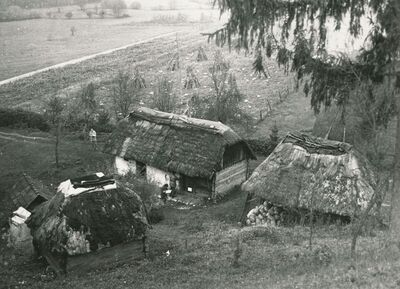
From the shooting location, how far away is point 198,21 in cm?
6662

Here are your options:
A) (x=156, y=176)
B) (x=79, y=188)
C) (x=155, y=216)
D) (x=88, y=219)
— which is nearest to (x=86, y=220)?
(x=88, y=219)

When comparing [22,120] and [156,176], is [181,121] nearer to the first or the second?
[156,176]

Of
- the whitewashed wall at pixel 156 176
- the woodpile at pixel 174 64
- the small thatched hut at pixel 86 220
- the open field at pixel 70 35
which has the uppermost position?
the open field at pixel 70 35

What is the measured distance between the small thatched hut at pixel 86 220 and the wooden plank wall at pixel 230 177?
30.0ft

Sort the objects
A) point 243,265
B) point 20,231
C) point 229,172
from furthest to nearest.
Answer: point 229,172 < point 20,231 < point 243,265

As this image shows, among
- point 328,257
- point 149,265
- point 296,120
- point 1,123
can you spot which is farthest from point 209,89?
point 328,257

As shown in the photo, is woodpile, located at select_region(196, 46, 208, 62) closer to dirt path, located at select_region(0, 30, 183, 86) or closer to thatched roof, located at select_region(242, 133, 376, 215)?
dirt path, located at select_region(0, 30, 183, 86)

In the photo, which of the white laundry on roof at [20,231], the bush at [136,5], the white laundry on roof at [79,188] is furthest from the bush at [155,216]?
the bush at [136,5]

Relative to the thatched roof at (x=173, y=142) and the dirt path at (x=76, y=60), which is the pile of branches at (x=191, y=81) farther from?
the thatched roof at (x=173, y=142)

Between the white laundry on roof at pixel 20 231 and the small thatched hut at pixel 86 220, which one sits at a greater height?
the small thatched hut at pixel 86 220

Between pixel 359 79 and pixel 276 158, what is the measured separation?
11.2 meters

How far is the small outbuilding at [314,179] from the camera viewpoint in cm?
1956

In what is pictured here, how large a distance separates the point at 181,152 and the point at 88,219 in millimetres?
10988

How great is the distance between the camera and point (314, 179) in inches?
802
